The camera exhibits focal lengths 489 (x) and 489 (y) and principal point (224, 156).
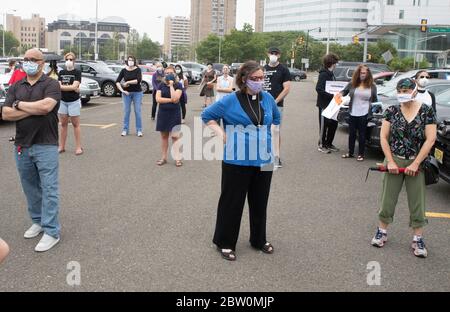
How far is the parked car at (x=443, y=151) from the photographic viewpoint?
6.51 metres

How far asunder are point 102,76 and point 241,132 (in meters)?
20.6

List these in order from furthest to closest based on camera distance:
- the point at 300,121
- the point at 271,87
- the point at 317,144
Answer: the point at 300,121 < the point at 317,144 < the point at 271,87

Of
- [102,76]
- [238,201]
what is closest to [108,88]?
[102,76]

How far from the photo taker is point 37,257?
180 inches

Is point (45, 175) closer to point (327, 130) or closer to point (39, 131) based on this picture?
point (39, 131)

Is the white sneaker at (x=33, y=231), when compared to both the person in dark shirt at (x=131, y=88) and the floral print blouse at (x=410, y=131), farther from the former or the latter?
the person in dark shirt at (x=131, y=88)

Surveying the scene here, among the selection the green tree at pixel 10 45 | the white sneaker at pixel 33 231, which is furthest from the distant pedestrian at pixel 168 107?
the green tree at pixel 10 45

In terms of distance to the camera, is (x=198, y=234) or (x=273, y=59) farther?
(x=273, y=59)

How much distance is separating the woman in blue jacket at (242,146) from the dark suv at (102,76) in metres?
19.8

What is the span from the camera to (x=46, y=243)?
189 inches

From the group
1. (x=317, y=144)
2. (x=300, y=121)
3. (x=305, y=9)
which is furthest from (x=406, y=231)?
(x=305, y=9)

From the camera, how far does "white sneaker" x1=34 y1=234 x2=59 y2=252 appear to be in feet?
15.5

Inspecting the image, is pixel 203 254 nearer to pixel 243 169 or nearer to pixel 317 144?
pixel 243 169
